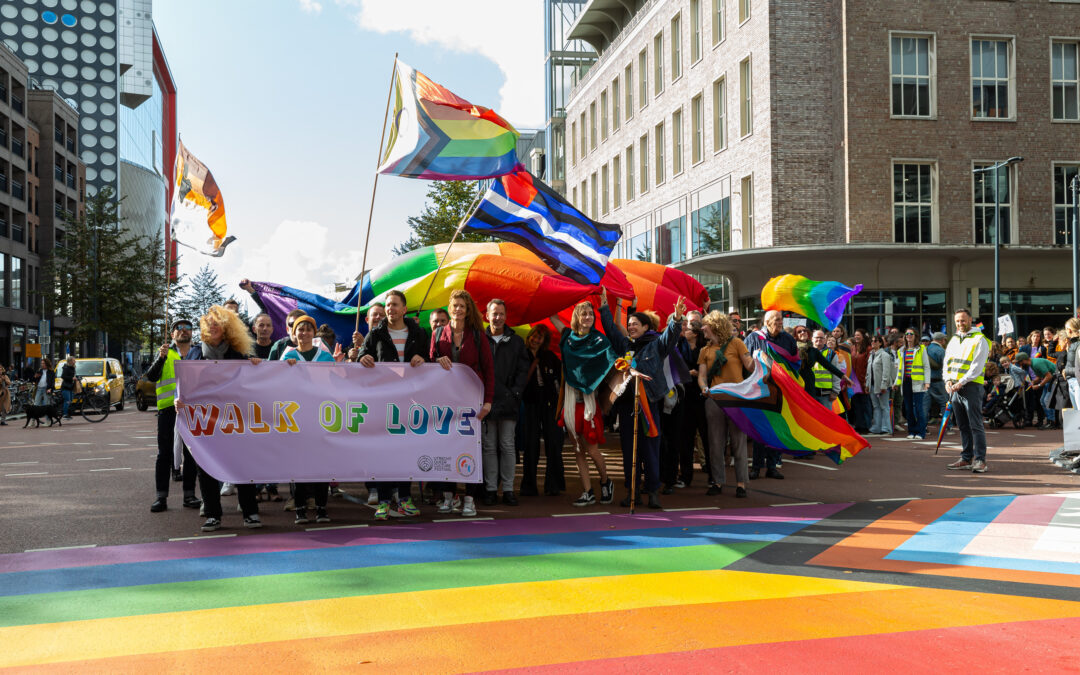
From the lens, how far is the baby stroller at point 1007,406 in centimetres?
1928

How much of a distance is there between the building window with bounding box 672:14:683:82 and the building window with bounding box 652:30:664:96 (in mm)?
1399

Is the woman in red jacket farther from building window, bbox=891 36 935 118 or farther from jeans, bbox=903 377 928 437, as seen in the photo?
building window, bbox=891 36 935 118

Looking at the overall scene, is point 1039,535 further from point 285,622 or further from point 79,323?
point 79,323

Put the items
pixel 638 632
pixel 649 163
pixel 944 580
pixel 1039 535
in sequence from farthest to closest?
pixel 649 163 → pixel 1039 535 → pixel 944 580 → pixel 638 632

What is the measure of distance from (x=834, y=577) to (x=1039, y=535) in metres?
2.43

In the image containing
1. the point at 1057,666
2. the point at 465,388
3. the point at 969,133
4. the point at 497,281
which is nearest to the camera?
the point at 1057,666

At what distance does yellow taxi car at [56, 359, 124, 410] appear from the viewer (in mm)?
28812

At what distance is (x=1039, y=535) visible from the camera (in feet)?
24.5

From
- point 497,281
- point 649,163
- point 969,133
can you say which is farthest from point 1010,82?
point 497,281

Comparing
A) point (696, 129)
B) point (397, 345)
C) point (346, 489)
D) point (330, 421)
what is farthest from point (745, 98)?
point (330, 421)

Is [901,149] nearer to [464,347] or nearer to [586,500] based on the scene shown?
[586,500]

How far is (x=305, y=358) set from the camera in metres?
8.90

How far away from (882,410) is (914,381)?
1.38 metres

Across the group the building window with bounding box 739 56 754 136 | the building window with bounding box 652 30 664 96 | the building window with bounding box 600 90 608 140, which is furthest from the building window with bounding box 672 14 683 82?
the building window with bounding box 600 90 608 140
